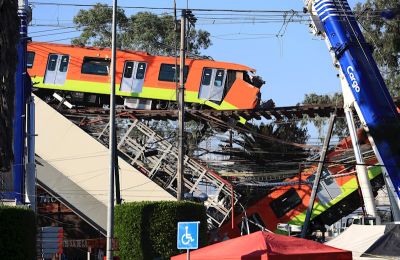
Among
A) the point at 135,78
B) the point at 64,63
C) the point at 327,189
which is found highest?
the point at 64,63

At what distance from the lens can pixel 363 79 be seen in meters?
30.8

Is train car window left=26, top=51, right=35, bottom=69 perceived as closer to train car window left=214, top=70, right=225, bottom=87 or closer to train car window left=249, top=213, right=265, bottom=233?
train car window left=214, top=70, right=225, bottom=87

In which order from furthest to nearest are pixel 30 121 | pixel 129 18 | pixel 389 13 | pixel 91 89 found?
pixel 129 18
pixel 91 89
pixel 389 13
pixel 30 121

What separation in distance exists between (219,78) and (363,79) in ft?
44.1

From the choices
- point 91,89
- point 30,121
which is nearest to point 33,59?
point 91,89

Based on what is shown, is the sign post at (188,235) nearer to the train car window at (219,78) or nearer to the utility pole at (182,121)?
the utility pole at (182,121)

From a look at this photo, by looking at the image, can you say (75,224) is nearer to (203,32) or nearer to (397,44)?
(397,44)

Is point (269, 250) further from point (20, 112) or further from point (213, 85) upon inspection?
point (213, 85)

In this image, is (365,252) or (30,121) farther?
(30,121)

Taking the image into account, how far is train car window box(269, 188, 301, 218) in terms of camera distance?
3825cm

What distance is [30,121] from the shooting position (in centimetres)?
2955

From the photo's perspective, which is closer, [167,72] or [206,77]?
[206,77]

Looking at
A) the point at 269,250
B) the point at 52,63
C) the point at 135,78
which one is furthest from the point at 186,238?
the point at 52,63

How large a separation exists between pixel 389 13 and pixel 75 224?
18270mm
